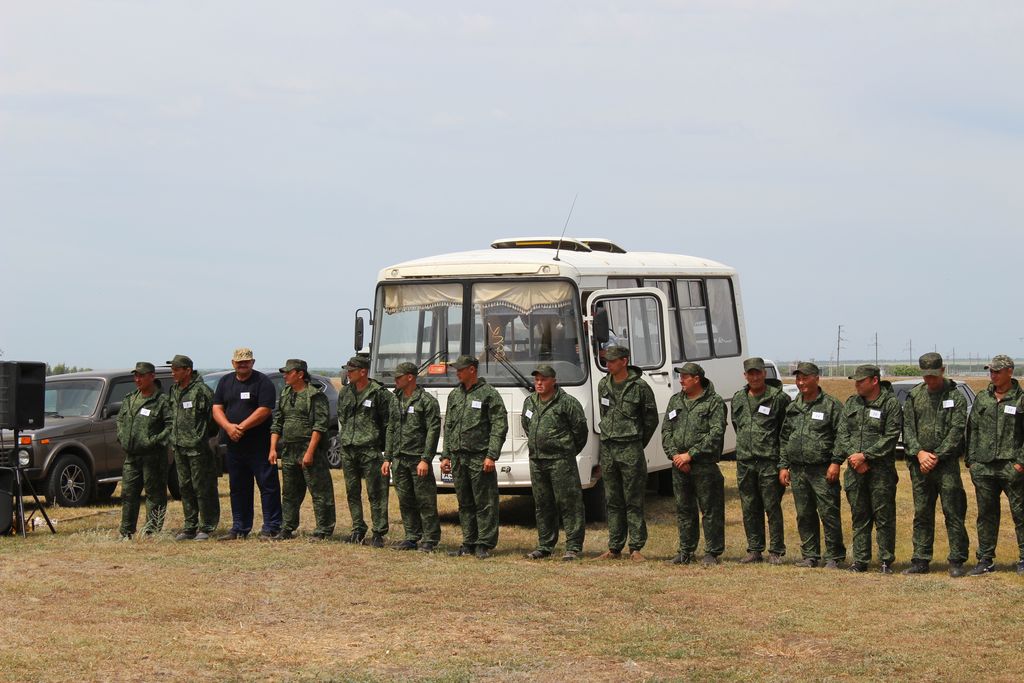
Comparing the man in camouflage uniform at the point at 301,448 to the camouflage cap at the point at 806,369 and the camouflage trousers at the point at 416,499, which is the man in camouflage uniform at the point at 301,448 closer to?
the camouflage trousers at the point at 416,499

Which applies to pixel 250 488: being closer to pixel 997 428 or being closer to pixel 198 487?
pixel 198 487

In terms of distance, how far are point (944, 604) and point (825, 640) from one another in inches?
59.2

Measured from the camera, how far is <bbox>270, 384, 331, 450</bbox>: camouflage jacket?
43.3 feet

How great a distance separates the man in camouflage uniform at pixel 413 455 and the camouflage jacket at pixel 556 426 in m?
0.92

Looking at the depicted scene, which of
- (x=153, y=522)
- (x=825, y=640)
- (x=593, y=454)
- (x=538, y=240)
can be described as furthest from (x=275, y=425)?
(x=825, y=640)

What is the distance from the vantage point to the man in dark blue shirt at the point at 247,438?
13305mm

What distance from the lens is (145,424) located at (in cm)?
1345

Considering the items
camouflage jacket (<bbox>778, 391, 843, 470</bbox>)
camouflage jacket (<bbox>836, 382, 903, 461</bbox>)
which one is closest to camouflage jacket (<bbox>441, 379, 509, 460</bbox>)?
camouflage jacket (<bbox>778, 391, 843, 470</bbox>)

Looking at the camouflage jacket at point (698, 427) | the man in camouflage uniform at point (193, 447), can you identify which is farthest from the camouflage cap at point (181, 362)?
the camouflage jacket at point (698, 427)

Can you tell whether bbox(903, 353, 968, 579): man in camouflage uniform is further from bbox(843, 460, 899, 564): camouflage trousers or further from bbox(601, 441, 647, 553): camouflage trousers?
bbox(601, 441, 647, 553): camouflage trousers

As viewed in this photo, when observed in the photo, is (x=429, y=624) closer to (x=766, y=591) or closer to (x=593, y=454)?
(x=766, y=591)

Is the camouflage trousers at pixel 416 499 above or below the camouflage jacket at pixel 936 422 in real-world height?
below

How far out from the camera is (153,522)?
13852 mm

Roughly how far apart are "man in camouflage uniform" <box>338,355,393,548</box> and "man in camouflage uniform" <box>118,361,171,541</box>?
183cm
